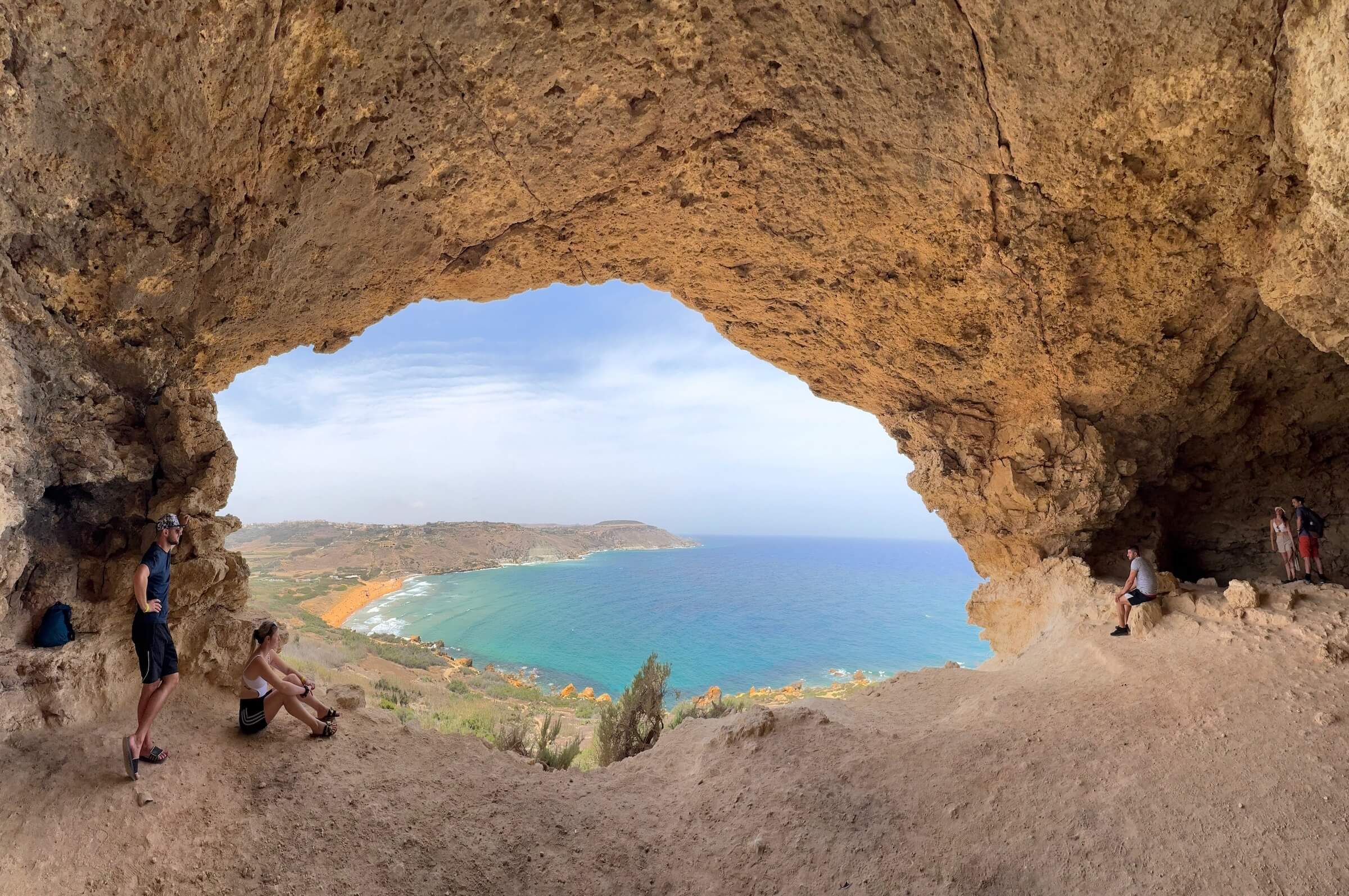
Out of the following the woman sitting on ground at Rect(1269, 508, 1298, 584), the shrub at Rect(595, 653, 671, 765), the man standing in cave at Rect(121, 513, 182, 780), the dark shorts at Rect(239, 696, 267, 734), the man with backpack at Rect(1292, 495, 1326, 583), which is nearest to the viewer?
the man standing in cave at Rect(121, 513, 182, 780)

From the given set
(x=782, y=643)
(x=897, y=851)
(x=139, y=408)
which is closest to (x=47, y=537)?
(x=139, y=408)

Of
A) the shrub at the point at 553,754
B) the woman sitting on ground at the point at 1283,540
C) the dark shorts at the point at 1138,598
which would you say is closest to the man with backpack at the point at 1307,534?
the woman sitting on ground at the point at 1283,540

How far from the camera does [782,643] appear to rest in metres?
32.2

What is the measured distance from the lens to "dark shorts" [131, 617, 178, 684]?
361cm

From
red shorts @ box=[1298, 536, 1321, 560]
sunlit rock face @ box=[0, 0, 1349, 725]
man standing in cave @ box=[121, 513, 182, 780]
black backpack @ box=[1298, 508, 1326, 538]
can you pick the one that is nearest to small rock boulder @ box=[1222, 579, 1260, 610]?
red shorts @ box=[1298, 536, 1321, 560]

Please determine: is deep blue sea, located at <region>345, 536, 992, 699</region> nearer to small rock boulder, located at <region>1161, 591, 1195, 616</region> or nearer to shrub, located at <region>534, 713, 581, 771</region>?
small rock boulder, located at <region>1161, 591, 1195, 616</region>

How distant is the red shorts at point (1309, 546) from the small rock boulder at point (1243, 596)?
5.34ft

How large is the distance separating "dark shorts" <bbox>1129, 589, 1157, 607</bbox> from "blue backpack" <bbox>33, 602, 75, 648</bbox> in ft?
28.4

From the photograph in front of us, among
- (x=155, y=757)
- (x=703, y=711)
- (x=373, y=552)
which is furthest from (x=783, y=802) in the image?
(x=373, y=552)

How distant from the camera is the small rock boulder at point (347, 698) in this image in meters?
5.04

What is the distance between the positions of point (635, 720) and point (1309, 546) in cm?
736

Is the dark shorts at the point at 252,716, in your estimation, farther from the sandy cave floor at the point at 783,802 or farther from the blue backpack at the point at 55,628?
the blue backpack at the point at 55,628

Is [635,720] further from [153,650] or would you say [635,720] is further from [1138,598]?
[1138,598]

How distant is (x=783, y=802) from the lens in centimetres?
389
